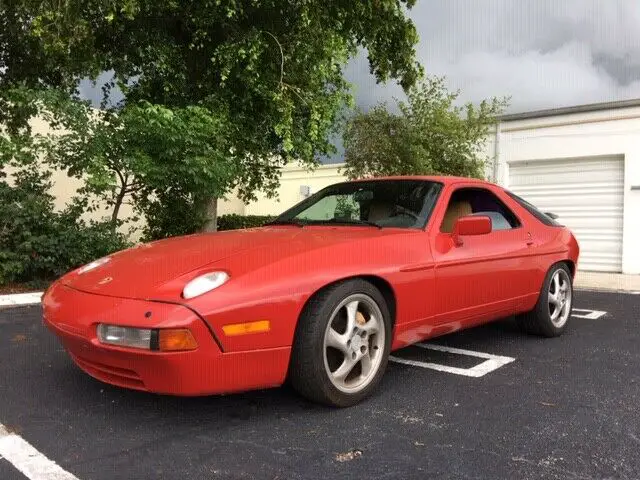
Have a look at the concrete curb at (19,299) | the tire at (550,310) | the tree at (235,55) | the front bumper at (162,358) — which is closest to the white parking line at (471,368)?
the tire at (550,310)

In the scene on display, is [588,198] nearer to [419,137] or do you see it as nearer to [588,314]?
[419,137]

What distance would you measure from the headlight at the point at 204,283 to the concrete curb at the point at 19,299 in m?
4.51

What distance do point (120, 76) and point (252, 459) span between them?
8442 mm

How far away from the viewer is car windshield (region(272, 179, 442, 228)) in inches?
150

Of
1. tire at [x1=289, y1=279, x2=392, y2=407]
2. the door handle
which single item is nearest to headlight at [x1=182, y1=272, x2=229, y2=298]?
tire at [x1=289, y1=279, x2=392, y2=407]

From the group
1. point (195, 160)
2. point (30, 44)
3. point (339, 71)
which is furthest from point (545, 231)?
point (30, 44)

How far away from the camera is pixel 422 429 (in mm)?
2811

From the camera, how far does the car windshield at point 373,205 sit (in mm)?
3803

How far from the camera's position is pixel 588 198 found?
1227cm

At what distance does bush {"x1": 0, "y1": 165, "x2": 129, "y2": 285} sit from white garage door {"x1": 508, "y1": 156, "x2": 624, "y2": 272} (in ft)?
30.4

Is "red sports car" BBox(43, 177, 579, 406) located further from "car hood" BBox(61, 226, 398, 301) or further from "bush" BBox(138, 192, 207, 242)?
"bush" BBox(138, 192, 207, 242)

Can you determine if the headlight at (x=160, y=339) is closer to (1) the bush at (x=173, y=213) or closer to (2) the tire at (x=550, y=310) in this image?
(2) the tire at (x=550, y=310)

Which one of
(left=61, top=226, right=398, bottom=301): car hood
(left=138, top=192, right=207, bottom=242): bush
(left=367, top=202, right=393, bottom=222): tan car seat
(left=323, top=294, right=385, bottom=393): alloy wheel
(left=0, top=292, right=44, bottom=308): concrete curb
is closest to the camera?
(left=61, top=226, right=398, bottom=301): car hood

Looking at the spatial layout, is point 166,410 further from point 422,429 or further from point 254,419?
point 422,429
